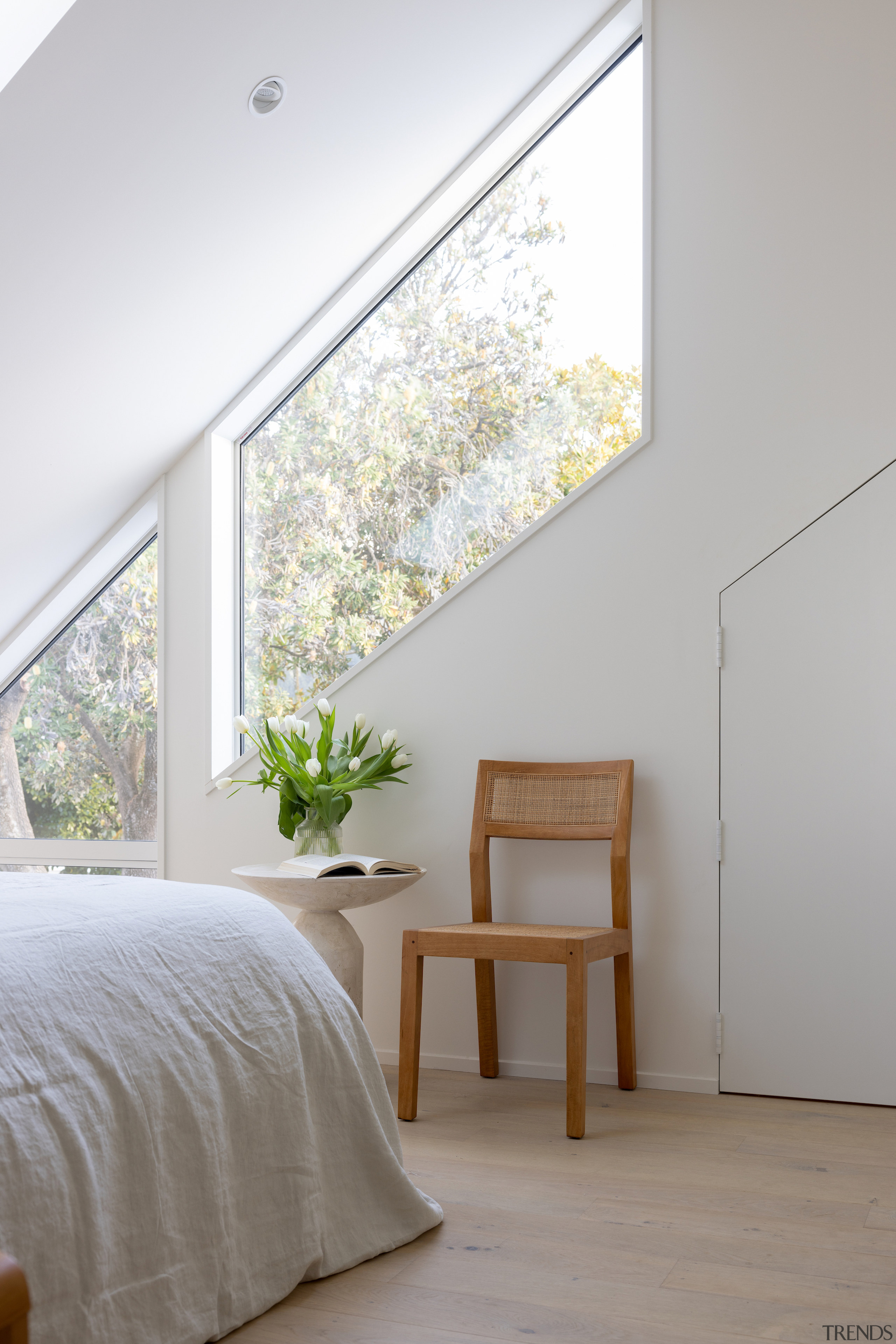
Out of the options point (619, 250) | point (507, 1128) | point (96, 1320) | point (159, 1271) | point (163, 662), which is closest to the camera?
point (96, 1320)

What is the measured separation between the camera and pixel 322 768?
2.83 m

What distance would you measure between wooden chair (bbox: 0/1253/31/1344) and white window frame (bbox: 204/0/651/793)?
2285 millimetres

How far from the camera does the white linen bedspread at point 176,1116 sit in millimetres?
1097

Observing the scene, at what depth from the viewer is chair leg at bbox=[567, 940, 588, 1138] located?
85.1 inches

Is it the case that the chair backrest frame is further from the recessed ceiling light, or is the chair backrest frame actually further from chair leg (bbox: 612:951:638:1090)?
the recessed ceiling light

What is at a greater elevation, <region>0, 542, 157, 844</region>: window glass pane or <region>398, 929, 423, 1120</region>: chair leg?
<region>0, 542, 157, 844</region>: window glass pane

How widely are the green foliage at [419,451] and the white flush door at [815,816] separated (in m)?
0.71

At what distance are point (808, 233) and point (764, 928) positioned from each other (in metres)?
1.75

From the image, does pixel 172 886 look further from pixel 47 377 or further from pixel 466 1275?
pixel 47 377

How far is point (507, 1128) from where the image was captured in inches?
88.6

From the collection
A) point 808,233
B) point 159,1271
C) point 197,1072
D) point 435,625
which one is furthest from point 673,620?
point 159,1271

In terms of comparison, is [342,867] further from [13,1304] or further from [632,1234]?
[13,1304]

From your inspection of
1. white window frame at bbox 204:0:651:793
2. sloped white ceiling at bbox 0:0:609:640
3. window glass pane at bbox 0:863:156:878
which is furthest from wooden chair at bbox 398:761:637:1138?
sloped white ceiling at bbox 0:0:609:640

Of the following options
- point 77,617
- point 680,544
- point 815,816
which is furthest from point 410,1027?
point 77,617
